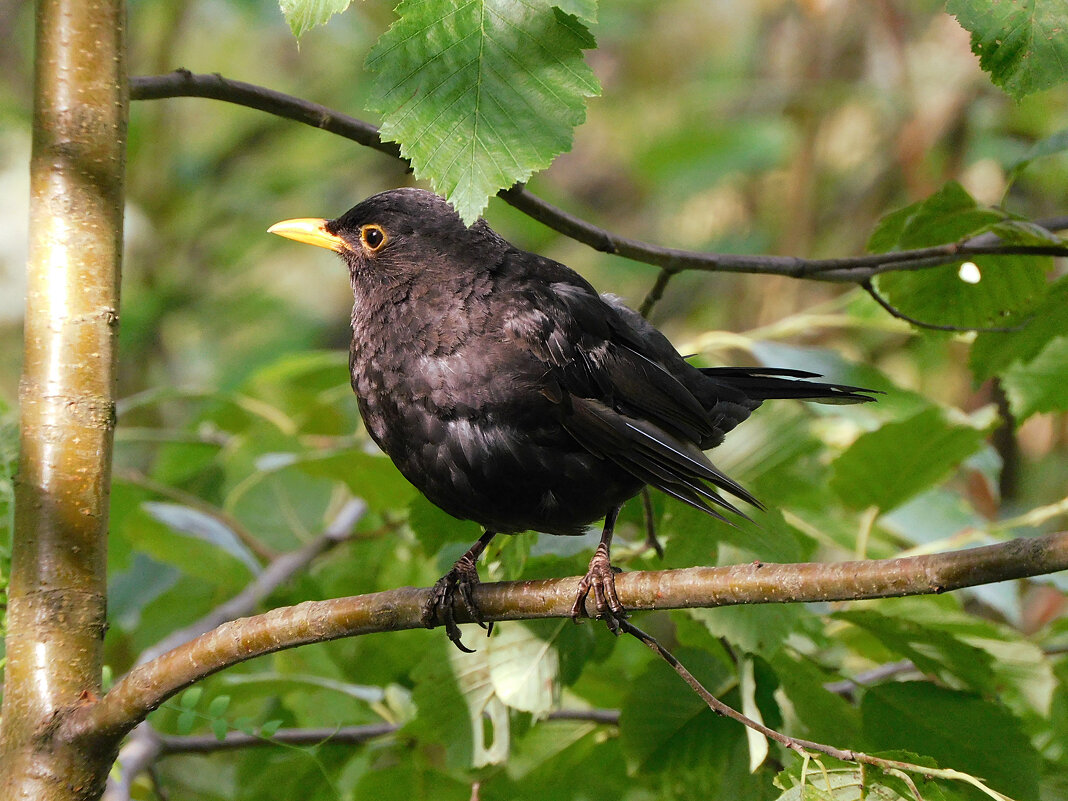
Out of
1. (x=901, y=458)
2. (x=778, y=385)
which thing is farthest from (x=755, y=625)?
(x=778, y=385)

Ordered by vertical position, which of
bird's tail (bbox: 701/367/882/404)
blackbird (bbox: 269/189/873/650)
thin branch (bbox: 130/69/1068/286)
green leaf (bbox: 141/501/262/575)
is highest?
thin branch (bbox: 130/69/1068/286)

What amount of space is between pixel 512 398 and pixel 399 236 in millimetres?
737

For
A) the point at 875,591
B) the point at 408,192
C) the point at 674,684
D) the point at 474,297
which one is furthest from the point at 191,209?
the point at 875,591

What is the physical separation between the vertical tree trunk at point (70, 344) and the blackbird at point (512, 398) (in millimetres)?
→ 669

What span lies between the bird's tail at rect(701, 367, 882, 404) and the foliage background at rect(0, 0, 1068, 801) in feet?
0.22

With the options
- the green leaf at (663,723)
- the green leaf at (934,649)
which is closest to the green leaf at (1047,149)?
the green leaf at (934,649)

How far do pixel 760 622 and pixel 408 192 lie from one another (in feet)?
4.97

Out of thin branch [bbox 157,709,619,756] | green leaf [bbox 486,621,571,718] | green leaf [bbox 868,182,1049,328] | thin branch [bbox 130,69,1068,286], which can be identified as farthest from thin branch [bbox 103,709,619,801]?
green leaf [bbox 868,182,1049,328]

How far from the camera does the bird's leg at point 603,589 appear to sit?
2027mm

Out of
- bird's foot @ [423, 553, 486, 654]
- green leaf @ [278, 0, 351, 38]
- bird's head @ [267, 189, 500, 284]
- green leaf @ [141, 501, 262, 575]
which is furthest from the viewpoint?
green leaf @ [141, 501, 262, 575]

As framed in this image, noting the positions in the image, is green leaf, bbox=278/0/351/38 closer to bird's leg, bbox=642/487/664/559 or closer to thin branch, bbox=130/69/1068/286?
thin branch, bbox=130/69/1068/286

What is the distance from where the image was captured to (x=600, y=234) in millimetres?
2363

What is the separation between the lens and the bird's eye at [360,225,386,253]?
9.45 feet

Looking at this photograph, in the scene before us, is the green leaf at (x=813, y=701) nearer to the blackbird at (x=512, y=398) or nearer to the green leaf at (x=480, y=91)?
the blackbird at (x=512, y=398)
